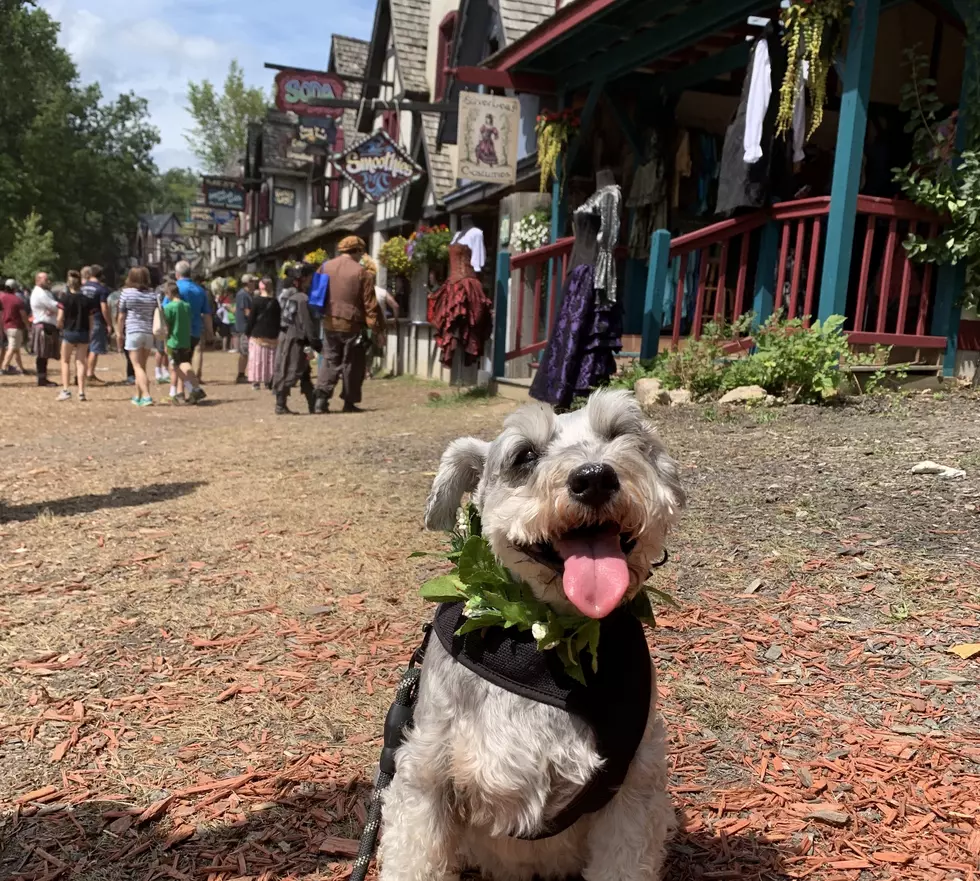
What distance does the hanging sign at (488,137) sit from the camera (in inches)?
475

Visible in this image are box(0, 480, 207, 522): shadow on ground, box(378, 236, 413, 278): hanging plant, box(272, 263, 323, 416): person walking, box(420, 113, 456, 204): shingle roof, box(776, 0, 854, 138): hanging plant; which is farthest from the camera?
box(378, 236, 413, 278): hanging plant

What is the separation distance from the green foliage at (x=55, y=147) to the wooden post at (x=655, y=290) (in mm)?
39549

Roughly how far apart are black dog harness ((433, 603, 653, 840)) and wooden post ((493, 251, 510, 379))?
951 centimetres

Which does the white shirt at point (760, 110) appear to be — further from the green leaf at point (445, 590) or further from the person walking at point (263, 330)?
the person walking at point (263, 330)

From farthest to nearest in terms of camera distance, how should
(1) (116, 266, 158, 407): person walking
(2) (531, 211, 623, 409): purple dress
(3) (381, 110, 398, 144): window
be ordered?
(3) (381, 110, 398, 144): window, (1) (116, 266, 158, 407): person walking, (2) (531, 211, 623, 409): purple dress

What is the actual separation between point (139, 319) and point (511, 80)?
263 inches

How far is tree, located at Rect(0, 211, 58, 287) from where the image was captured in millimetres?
41344

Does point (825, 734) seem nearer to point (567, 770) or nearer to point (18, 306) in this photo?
point (567, 770)

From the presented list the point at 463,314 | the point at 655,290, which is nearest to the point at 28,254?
the point at 463,314

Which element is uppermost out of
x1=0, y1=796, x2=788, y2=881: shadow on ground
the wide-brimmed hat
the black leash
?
the wide-brimmed hat

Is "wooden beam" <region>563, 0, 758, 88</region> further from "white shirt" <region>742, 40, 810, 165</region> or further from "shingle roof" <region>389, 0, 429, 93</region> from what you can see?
"shingle roof" <region>389, 0, 429, 93</region>

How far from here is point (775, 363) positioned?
716cm

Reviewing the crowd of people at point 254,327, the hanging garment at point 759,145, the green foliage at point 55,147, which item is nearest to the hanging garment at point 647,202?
the hanging garment at point 759,145

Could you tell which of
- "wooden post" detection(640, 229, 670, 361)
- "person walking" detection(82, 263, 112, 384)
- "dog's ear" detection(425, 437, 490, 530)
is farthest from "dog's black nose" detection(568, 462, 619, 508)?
"person walking" detection(82, 263, 112, 384)
